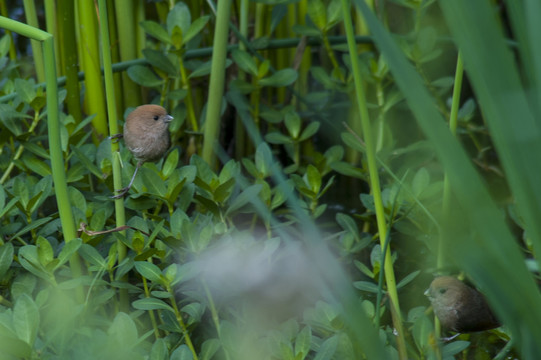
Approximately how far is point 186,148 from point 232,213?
0.53m

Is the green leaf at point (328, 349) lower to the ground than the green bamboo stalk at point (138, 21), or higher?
lower

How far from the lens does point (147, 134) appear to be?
1.30 meters

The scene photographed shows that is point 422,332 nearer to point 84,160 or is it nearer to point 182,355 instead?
point 182,355

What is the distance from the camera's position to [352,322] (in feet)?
2.18

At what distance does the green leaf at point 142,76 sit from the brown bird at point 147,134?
271 millimetres

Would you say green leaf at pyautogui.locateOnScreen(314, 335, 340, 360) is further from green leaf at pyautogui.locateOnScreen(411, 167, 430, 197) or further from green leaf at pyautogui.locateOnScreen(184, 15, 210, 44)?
green leaf at pyautogui.locateOnScreen(184, 15, 210, 44)

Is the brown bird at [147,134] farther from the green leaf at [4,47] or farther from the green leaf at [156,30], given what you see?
the green leaf at [4,47]

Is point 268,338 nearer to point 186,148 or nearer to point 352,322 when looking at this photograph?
point 352,322

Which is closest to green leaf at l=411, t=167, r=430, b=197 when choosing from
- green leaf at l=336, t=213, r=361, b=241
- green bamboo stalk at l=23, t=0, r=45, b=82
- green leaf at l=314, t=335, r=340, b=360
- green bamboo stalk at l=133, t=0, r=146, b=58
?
green leaf at l=336, t=213, r=361, b=241

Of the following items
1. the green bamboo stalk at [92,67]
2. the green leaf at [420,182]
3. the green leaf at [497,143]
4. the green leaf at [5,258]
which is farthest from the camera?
the green bamboo stalk at [92,67]

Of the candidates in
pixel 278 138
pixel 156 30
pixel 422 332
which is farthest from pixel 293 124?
pixel 422 332

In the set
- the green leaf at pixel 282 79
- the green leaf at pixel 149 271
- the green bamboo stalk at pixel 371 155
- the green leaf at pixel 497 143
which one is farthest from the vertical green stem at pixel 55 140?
the green leaf at pixel 282 79

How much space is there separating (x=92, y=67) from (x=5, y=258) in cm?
52

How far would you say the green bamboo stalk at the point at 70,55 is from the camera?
1.48 m
